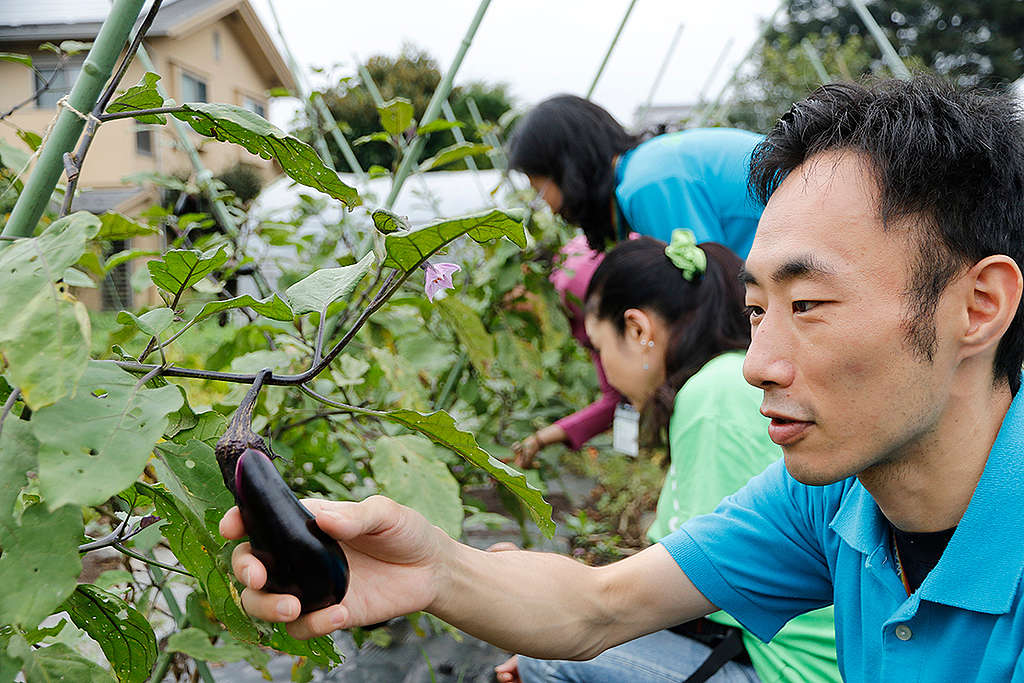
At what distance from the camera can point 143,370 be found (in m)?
0.73

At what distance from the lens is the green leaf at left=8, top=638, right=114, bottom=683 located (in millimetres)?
739

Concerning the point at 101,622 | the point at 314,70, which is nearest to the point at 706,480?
the point at 101,622

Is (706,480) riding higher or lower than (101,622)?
lower

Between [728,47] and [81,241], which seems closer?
[81,241]

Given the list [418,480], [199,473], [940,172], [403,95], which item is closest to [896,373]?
[940,172]

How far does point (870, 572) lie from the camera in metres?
1.11

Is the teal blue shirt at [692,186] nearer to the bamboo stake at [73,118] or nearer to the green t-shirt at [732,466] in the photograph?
the green t-shirt at [732,466]

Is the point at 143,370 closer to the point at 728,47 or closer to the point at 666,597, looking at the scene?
the point at 666,597

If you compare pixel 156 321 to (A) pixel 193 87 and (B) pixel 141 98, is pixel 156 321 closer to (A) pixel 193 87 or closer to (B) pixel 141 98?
(B) pixel 141 98

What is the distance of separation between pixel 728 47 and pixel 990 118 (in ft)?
14.6

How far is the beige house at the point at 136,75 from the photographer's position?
4.21ft

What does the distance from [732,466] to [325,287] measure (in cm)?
104

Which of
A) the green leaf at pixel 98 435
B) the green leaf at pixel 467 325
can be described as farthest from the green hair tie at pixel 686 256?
the green leaf at pixel 98 435

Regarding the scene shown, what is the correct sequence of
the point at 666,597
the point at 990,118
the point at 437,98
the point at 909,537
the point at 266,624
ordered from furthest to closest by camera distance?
1. the point at 437,98
2. the point at 666,597
3. the point at 909,537
4. the point at 990,118
5. the point at 266,624
